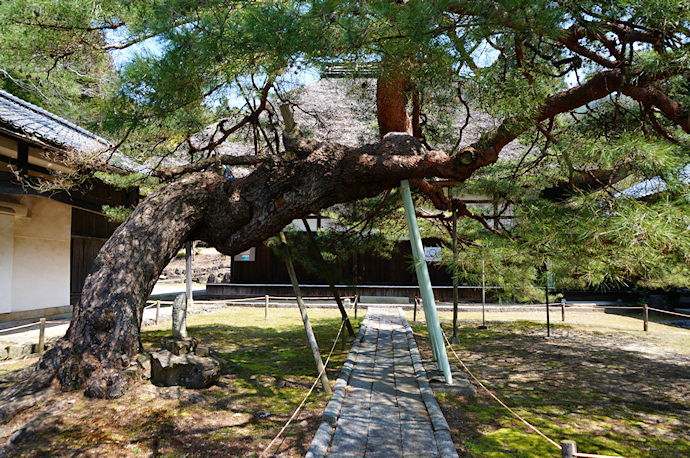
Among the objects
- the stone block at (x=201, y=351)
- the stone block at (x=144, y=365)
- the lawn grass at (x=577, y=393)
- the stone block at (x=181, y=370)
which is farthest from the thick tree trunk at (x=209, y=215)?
the lawn grass at (x=577, y=393)

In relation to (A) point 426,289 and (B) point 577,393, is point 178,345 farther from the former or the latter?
(B) point 577,393

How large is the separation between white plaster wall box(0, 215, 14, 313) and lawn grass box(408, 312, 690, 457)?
25.9 feet

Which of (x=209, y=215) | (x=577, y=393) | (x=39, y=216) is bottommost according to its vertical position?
(x=577, y=393)

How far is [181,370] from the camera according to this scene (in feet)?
14.0

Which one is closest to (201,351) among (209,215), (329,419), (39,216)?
(209,215)

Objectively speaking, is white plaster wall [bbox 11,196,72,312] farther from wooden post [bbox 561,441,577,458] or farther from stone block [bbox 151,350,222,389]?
wooden post [bbox 561,441,577,458]

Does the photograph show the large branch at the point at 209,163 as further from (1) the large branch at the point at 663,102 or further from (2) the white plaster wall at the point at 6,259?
(2) the white plaster wall at the point at 6,259

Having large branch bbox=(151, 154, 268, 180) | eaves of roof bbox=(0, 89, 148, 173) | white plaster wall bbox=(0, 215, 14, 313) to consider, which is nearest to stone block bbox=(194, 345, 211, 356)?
large branch bbox=(151, 154, 268, 180)

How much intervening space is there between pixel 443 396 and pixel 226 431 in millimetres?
2223

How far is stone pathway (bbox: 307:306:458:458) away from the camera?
9.72 ft

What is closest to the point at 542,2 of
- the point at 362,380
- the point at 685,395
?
the point at 362,380

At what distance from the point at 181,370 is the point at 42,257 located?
6598mm

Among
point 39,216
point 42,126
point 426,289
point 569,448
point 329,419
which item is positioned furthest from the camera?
point 39,216

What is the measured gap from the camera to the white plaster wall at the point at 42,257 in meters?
8.23
